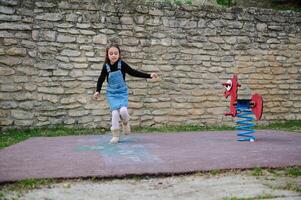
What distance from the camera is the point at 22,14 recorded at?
7.12 m

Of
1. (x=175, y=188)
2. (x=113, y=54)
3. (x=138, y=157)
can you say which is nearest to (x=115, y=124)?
(x=113, y=54)

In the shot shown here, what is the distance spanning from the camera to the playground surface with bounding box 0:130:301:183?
11.1ft

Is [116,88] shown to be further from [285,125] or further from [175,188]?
[285,125]

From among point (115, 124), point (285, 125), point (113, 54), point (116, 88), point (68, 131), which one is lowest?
point (68, 131)

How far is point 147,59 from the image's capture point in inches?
308

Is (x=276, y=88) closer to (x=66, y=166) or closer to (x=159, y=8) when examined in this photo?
(x=159, y=8)

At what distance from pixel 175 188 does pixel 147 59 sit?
5.12 meters

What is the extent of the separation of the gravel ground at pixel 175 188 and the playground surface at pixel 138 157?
0.15m

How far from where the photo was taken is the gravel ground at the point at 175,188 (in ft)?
8.87

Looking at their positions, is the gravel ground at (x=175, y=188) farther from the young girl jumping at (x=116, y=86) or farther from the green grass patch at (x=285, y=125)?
the green grass patch at (x=285, y=125)

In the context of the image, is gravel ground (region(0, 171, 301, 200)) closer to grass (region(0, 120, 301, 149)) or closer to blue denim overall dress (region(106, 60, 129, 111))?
blue denim overall dress (region(106, 60, 129, 111))

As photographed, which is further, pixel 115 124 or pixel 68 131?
pixel 68 131

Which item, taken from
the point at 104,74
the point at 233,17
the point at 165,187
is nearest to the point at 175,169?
the point at 165,187

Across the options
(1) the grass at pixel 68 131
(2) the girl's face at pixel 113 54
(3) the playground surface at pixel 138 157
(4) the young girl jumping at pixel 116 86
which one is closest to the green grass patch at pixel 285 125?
(1) the grass at pixel 68 131
